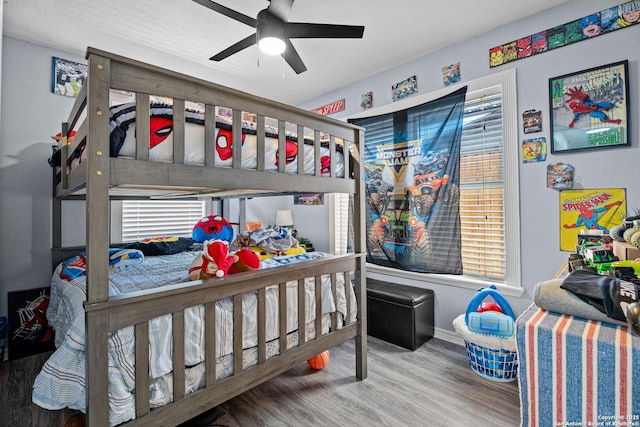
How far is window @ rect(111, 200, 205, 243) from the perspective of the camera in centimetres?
311

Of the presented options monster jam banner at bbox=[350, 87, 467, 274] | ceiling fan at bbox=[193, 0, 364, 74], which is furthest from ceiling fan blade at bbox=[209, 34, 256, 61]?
monster jam banner at bbox=[350, 87, 467, 274]

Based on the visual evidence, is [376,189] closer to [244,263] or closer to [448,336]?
[448,336]

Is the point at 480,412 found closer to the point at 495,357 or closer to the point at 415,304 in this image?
the point at 495,357

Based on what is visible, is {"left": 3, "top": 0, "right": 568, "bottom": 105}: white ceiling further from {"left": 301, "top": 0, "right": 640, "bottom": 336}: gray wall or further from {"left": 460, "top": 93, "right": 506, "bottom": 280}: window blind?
{"left": 460, "top": 93, "right": 506, "bottom": 280}: window blind

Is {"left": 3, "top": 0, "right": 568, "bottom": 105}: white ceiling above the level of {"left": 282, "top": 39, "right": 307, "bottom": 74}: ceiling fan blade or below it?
above

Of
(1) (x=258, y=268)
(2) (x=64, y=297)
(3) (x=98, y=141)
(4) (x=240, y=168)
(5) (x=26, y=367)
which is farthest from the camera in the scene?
(5) (x=26, y=367)

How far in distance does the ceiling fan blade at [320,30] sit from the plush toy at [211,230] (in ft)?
6.52

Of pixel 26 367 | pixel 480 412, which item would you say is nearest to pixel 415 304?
pixel 480 412

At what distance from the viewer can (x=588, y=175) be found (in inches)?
79.8

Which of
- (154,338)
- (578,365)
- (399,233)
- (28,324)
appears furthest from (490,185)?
(28,324)

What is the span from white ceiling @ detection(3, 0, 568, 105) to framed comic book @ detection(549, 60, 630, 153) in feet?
1.91

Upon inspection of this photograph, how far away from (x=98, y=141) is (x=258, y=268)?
90cm

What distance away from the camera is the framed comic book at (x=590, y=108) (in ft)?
6.25

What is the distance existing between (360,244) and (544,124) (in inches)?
61.1
